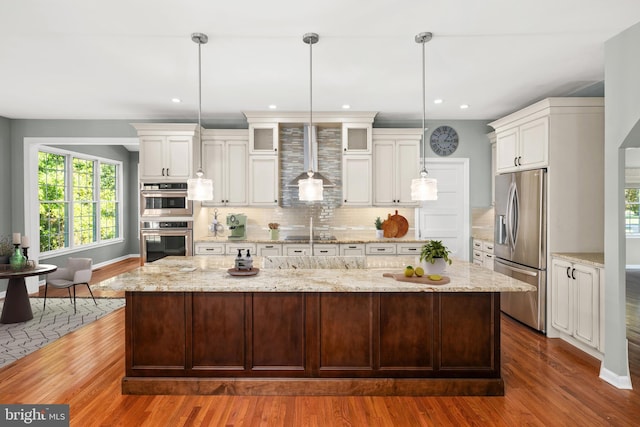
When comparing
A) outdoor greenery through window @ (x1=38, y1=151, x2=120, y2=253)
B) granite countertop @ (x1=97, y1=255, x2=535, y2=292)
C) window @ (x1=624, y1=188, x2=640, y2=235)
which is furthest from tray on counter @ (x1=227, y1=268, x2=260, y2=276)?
window @ (x1=624, y1=188, x2=640, y2=235)

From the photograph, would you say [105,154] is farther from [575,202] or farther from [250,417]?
[575,202]

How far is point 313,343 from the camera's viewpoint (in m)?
Result: 2.76

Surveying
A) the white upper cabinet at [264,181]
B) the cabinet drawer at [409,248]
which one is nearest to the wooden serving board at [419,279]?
the cabinet drawer at [409,248]

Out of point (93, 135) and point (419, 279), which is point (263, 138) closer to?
point (93, 135)

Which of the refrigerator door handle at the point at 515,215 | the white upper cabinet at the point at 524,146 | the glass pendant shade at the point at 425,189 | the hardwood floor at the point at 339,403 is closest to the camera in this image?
the hardwood floor at the point at 339,403

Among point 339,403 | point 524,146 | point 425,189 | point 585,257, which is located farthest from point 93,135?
point 585,257

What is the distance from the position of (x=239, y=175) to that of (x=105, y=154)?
464 centimetres

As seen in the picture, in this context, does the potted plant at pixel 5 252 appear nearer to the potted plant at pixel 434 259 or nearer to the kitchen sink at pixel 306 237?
the kitchen sink at pixel 306 237

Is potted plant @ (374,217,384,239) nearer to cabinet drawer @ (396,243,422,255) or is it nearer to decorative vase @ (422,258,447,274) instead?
cabinet drawer @ (396,243,422,255)

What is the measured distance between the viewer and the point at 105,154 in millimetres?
8211

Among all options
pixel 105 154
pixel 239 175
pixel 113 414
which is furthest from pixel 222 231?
pixel 105 154

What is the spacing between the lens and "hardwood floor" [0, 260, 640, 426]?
95.7 inches

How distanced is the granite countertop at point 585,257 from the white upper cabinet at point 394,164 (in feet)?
6.92

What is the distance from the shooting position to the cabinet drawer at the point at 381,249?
5.23 metres
